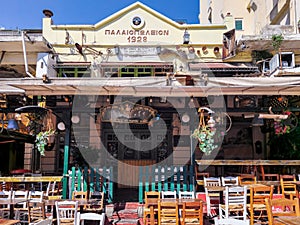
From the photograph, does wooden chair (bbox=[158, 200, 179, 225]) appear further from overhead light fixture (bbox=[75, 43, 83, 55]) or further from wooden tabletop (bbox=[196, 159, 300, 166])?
overhead light fixture (bbox=[75, 43, 83, 55])

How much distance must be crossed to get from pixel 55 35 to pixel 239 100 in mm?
8333

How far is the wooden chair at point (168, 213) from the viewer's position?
518 centimetres

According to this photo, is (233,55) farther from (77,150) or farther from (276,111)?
(77,150)

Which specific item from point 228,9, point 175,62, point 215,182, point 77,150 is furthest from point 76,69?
point 228,9

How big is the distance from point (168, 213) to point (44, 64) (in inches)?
362

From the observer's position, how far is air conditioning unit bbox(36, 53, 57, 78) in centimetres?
1224

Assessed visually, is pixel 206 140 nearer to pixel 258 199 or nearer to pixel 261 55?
pixel 258 199

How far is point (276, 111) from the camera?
26.4 feet

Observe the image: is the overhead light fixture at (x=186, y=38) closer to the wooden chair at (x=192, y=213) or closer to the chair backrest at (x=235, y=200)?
the chair backrest at (x=235, y=200)

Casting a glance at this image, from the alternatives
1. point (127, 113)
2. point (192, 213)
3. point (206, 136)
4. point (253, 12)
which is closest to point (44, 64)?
point (127, 113)

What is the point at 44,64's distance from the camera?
12.3 metres

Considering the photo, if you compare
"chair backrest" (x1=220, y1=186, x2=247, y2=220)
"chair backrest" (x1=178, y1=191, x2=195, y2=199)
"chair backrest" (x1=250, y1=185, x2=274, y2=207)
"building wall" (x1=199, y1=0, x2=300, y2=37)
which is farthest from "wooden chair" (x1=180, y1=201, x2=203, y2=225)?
"building wall" (x1=199, y1=0, x2=300, y2=37)

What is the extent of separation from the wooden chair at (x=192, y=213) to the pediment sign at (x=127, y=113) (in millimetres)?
3722

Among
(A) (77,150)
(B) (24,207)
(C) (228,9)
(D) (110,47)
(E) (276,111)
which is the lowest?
(B) (24,207)
